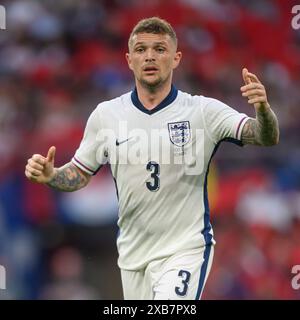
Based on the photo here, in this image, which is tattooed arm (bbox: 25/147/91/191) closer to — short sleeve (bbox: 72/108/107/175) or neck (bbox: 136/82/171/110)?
short sleeve (bbox: 72/108/107/175)

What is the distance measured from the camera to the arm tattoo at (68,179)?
6.39m

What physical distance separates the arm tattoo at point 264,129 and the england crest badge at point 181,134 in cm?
42

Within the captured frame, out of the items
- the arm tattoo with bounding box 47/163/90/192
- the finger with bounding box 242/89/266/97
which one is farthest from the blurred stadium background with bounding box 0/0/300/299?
the finger with bounding box 242/89/266/97

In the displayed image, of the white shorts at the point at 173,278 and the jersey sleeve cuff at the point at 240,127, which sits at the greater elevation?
the jersey sleeve cuff at the point at 240,127

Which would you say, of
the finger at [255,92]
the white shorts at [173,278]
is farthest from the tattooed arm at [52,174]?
the finger at [255,92]

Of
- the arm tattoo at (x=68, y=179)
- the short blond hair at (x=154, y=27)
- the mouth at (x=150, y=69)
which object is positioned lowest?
the arm tattoo at (x=68, y=179)

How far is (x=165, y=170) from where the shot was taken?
6.20m

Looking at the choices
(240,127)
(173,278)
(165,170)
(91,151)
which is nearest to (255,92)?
(240,127)

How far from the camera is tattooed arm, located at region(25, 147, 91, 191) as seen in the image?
606cm

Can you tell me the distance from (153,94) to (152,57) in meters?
0.29

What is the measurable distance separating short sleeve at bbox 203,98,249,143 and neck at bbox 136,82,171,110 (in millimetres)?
328

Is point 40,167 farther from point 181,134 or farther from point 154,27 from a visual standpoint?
point 154,27

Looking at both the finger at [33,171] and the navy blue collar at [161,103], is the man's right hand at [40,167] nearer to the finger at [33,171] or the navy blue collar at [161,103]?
the finger at [33,171]

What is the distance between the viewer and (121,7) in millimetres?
14938
